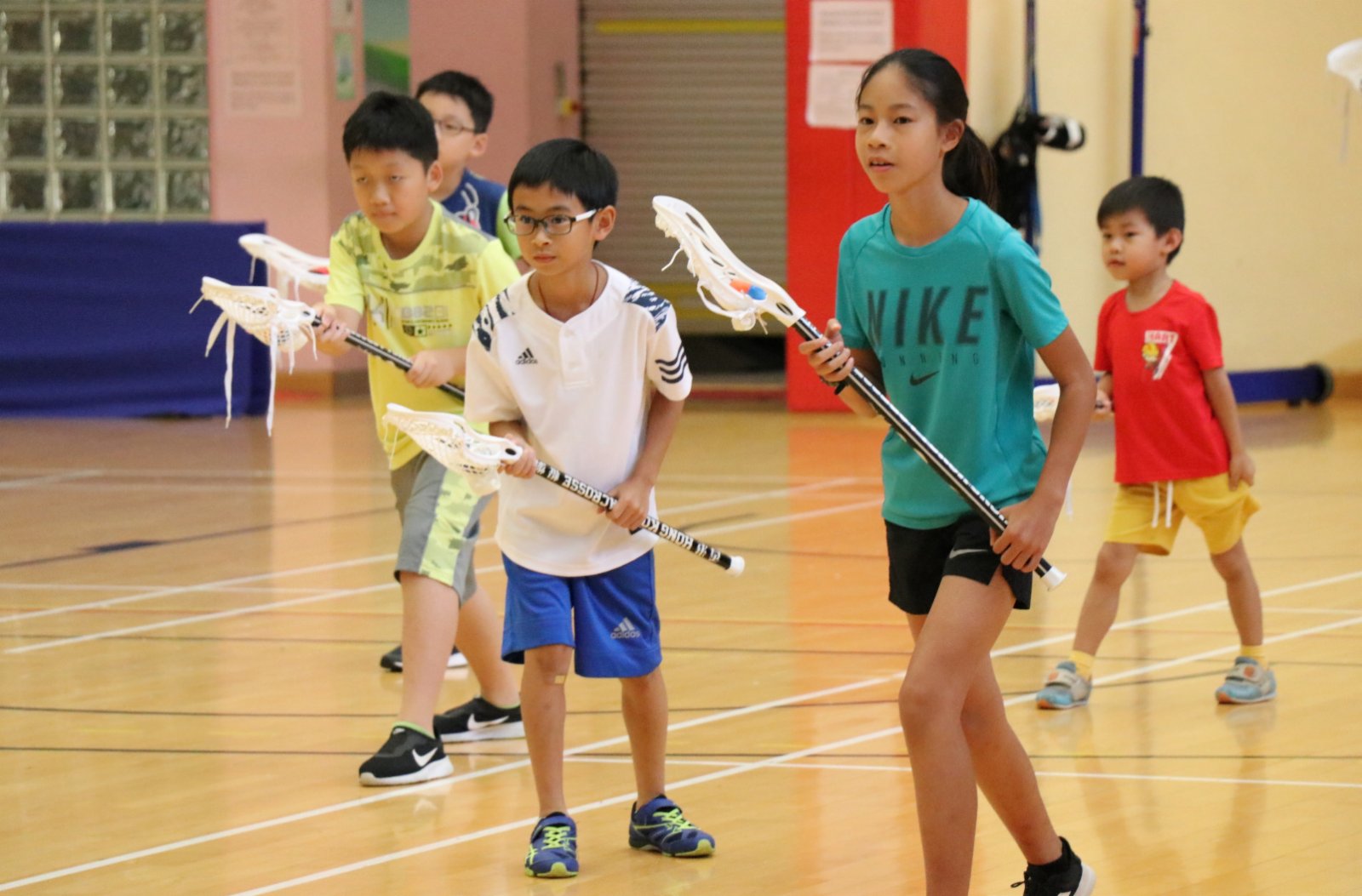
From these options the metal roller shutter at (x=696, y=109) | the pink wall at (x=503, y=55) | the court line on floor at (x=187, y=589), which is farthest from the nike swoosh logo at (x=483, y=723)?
the metal roller shutter at (x=696, y=109)

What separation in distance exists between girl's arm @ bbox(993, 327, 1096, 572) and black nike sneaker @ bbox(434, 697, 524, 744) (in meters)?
2.02

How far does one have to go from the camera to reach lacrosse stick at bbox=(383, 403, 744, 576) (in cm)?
349

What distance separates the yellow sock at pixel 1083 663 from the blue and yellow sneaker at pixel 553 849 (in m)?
1.75

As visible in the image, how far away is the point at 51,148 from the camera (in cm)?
1266

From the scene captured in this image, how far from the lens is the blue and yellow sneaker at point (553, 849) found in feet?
11.6

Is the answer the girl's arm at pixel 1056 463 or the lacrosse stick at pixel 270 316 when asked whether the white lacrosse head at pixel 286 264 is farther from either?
the girl's arm at pixel 1056 463

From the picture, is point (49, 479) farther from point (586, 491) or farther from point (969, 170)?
point (969, 170)

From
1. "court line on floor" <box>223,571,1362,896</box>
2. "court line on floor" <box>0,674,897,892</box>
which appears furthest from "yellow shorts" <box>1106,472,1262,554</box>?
"court line on floor" <box>0,674,897,892</box>

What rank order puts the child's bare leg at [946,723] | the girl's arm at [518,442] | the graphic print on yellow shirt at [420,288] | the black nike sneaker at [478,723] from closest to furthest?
the child's bare leg at [946,723]
the girl's arm at [518,442]
the graphic print on yellow shirt at [420,288]
the black nike sneaker at [478,723]

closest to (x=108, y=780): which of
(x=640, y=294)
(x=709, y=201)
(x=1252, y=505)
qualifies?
(x=640, y=294)

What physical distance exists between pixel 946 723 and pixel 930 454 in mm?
433

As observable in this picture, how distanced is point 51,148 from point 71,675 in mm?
8295

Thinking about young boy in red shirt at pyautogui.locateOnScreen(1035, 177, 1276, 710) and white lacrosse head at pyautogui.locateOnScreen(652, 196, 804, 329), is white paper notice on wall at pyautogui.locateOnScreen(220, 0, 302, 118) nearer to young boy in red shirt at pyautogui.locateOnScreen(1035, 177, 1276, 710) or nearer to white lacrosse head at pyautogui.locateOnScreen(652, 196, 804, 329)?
young boy in red shirt at pyautogui.locateOnScreen(1035, 177, 1276, 710)

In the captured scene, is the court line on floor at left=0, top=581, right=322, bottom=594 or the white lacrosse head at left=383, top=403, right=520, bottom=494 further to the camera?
the court line on floor at left=0, top=581, right=322, bottom=594
